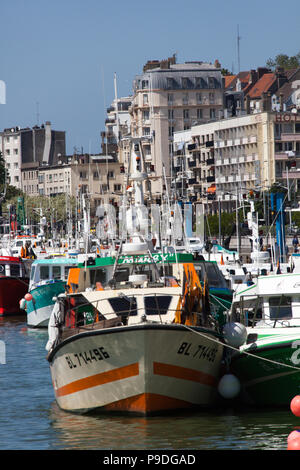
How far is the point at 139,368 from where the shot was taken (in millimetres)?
23859

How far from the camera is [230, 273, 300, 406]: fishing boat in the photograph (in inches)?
988

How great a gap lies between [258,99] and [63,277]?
374 ft

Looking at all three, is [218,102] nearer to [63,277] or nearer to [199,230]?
[199,230]

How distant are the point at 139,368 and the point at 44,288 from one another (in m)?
23.8

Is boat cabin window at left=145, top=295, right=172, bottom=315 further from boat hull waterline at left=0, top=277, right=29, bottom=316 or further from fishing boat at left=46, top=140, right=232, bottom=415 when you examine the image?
boat hull waterline at left=0, top=277, right=29, bottom=316

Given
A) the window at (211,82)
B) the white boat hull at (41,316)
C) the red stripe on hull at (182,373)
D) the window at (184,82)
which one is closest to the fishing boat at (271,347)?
the red stripe on hull at (182,373)

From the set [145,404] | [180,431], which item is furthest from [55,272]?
[180,431]

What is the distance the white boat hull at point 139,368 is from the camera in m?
23.7

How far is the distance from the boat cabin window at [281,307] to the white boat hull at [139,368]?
2390 mm

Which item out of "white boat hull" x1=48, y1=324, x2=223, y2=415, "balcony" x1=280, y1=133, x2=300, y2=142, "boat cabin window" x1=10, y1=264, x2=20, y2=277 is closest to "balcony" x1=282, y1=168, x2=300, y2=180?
"balcony" x1=280, y1=133, x2=300, y2=142

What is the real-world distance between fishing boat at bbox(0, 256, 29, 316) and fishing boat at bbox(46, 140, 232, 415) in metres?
28.7

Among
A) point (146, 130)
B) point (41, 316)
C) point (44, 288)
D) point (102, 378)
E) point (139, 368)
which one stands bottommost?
point (41, 316)

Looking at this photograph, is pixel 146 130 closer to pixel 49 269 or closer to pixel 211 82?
pixel 211 82
